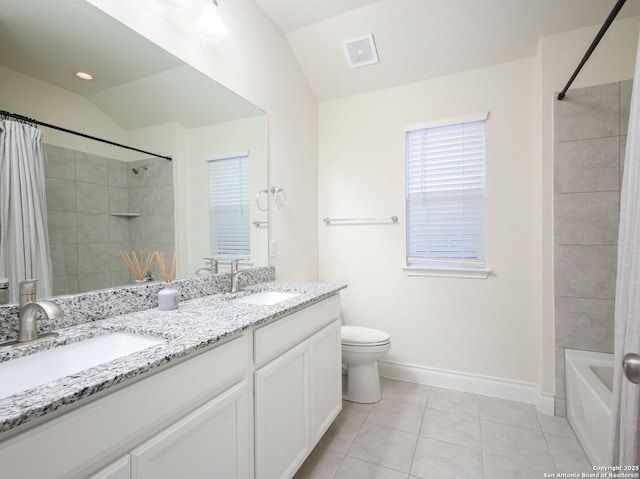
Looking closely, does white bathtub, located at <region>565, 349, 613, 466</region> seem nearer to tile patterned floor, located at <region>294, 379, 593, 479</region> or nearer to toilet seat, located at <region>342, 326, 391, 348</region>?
tile patterned floor, located at <region>294, 379, 593, 479</region>

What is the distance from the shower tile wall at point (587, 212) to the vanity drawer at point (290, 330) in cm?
152

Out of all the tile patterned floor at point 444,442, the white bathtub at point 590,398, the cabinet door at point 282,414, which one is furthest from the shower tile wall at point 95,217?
the white bathtub at point 590,398

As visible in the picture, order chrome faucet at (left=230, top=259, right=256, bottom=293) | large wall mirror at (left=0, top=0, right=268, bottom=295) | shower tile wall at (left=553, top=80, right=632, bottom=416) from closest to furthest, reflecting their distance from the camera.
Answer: large wall mirror at (left=0, top=0, right=268, bottom=295) < chrome faucet at (left=230, top=259, right=256, bottom=293) < shower tile wall at (left=553, top=80, right=632, bottom=416)

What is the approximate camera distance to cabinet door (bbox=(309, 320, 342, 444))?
5.35ft

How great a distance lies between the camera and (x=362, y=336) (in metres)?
2.29

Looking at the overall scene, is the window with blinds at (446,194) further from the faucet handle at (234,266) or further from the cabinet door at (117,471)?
the cabinet door at (117,471)

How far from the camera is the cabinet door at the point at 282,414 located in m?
1.22

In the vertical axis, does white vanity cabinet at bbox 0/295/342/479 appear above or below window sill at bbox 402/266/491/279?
below

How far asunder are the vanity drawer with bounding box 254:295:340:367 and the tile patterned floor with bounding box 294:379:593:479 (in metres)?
0.71

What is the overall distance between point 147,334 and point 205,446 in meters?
0.40

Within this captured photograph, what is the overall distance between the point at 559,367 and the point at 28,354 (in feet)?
8.80

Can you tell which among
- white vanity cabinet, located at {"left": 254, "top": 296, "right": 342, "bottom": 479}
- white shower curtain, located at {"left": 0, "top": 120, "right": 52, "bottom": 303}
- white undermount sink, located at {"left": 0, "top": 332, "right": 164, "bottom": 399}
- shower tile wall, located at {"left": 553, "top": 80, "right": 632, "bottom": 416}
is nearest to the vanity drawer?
white vanity cabinet, located at {"left": 254, "top": 296, "right": 342, "bottom": 479}

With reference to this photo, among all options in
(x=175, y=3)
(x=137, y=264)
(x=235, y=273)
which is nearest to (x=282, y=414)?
(x=235, y=273)

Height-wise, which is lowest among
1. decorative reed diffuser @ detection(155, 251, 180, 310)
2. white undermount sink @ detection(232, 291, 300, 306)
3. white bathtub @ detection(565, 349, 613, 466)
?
white bathtub @ detection(565, 349, 613, 466)
